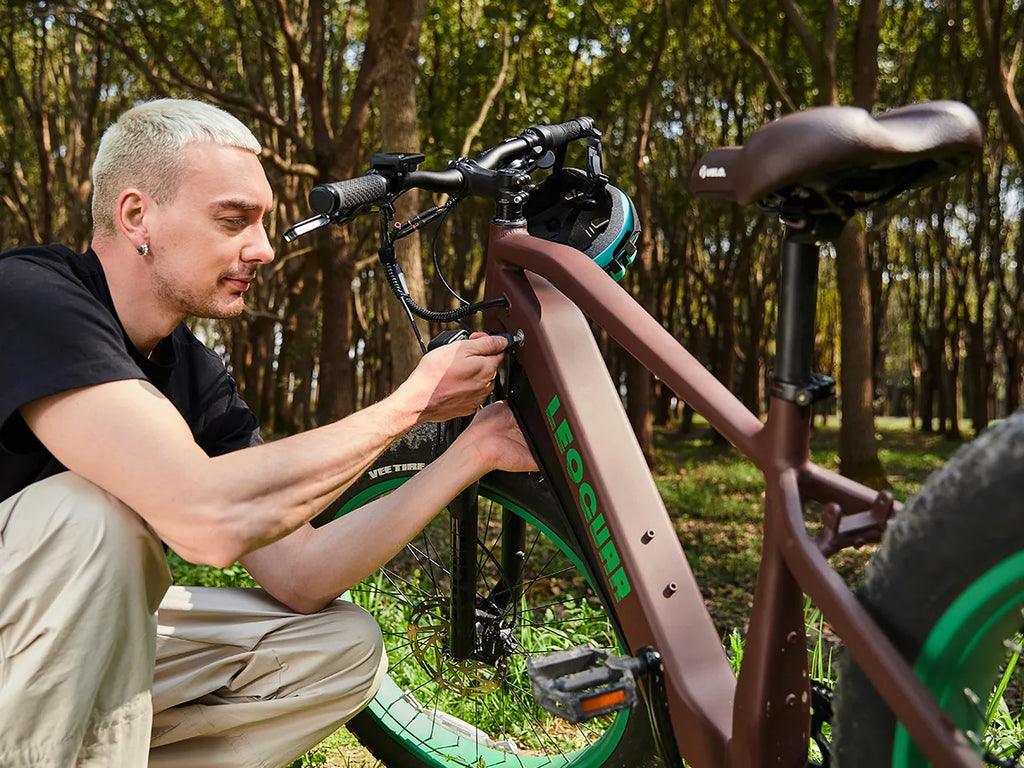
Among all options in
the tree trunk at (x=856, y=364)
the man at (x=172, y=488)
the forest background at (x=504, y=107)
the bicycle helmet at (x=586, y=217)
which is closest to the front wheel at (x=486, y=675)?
the man at (x=172, y=488)

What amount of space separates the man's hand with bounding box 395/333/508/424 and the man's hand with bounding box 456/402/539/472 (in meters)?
0.10

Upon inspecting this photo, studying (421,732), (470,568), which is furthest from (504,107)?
(470,568)

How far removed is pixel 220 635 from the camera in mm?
2742

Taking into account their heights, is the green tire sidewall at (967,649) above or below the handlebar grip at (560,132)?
below

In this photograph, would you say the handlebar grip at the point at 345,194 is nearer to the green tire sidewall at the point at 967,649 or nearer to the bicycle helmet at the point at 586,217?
the bicycle helmet at the point at 586,217

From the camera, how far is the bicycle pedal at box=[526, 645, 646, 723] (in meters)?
1.99

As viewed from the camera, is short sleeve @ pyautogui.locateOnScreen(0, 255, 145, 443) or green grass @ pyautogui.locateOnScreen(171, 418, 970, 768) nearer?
short sleeve @ pyautogui.locateOnScreen(0, 255, 145, 443)

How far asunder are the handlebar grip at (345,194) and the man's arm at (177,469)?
0.51 m

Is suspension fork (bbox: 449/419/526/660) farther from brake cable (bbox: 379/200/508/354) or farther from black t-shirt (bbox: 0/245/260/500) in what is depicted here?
black t-shirt (bbox: 0/245/260/500)

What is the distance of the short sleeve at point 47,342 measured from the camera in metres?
2.09

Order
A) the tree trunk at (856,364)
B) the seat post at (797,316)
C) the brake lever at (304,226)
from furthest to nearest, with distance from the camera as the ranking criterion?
the tree trunk at (856,364) → the brake lever at (304,226) → the seat post at (797,316)

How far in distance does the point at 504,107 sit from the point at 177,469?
1358 centimetres

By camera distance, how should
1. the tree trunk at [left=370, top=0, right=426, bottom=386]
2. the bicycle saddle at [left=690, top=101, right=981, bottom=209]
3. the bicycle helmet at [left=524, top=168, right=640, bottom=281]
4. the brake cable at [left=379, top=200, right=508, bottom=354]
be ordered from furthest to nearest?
the tree trunk at [left=370, top=0, right=426, bottom=386], the bicycle helmet at [left=524, top=168, right=640, bottom=281], the brake cable at [left=379, top=200, right=508, bottom=354], the bicycle saddle at [left=690, top=101, right=981, bottom=209]

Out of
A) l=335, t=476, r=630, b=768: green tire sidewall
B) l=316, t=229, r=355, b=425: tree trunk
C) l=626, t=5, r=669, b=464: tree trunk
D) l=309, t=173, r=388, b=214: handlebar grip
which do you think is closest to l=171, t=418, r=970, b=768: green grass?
l=335, t=476, r=630, b=768: green tire sidewall
